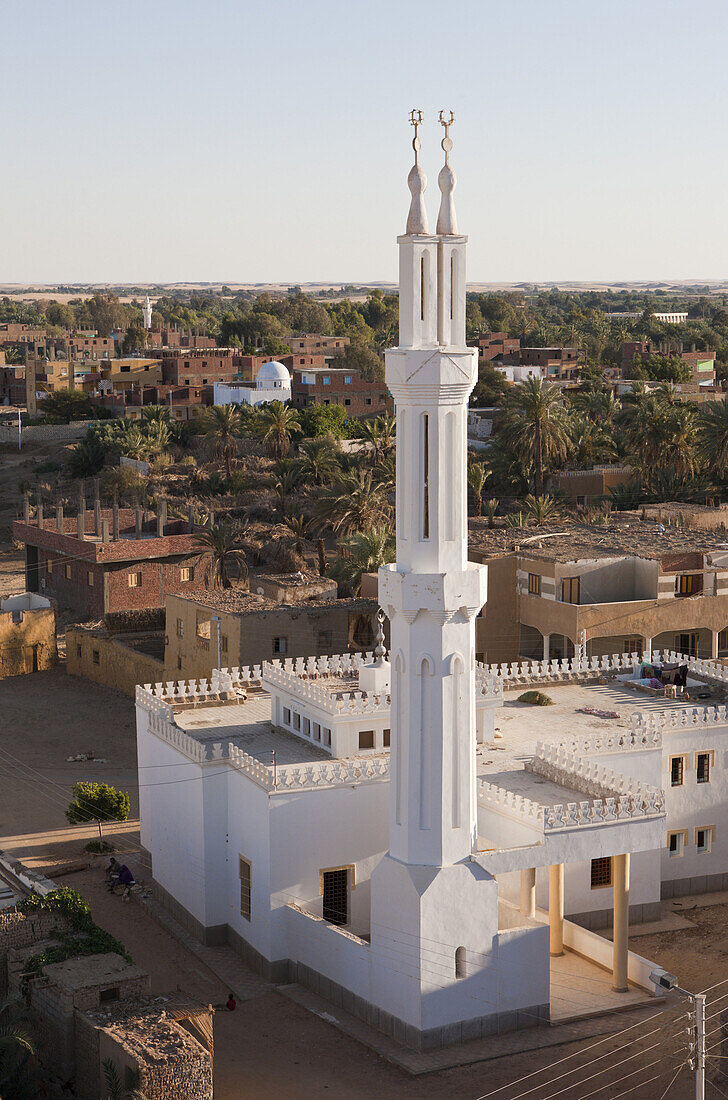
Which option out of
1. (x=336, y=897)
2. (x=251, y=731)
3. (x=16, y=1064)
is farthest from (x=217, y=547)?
(x=16, y=1064)

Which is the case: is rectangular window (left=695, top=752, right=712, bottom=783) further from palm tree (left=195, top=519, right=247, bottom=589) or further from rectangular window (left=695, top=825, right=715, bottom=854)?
palm tree (left=195, top=519, right=247, bottom=589)

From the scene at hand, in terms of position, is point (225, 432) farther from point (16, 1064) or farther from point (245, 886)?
point (16, 1064)

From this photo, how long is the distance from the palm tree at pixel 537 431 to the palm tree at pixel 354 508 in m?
12.3

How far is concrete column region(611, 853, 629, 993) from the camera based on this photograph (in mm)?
22312

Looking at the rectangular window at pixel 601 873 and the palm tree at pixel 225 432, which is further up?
the palm tree at pixel 225 432

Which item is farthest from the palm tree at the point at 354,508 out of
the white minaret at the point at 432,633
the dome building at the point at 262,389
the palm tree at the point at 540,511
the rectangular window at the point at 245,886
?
the dome building at the point at 262,389

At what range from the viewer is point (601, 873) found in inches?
993

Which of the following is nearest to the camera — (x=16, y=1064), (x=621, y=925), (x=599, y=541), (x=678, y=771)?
(x=16, y=1064)

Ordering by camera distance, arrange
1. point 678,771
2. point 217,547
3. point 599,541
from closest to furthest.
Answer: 1. point 678,771
2. point 599,541
3. point 217,547

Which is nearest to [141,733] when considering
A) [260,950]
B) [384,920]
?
[260,950]

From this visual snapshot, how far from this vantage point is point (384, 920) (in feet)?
69.2

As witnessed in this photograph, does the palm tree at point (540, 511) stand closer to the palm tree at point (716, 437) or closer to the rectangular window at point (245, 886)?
the palm tree at point (716, 437)

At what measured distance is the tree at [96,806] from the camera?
1206 inches

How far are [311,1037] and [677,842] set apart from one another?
8.79 metres
